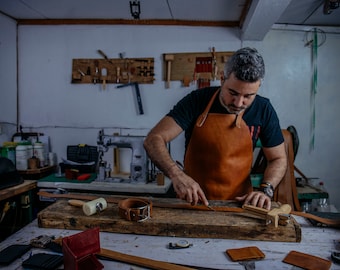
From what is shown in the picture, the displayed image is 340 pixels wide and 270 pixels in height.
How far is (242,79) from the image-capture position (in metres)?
1.64

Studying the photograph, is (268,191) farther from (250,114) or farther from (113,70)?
(113,70)

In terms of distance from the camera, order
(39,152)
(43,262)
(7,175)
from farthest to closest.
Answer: (39,152), (7,175), (43,262)

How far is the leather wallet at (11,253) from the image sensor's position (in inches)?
41.2

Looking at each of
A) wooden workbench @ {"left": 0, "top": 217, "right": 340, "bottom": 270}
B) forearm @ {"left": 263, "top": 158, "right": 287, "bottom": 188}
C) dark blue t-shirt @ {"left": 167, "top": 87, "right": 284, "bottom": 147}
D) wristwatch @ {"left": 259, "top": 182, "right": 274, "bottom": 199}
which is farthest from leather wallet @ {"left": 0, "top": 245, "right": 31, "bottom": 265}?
forearm @ {"left": 263, "top": 158, "right": 287, "bottom": 188}

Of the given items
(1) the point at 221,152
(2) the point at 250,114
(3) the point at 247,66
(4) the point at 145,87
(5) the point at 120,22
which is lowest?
(1) the point at 221,152

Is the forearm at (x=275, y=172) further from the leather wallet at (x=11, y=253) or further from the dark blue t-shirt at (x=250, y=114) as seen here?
the leather wallet at (x=11, y=253)

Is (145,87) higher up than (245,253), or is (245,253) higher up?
(145,87)

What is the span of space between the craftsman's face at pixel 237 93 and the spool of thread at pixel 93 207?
97cm

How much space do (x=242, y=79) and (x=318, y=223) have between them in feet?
2.81

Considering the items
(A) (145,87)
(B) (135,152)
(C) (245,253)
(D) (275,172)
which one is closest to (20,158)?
(B) (135,152)

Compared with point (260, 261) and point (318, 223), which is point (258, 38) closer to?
point (318, 223)

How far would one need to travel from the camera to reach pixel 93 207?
54.1 inches

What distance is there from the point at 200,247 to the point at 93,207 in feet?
1.77

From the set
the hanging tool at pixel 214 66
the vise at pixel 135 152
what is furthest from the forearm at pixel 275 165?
the hanging tool at pixel 214 66
